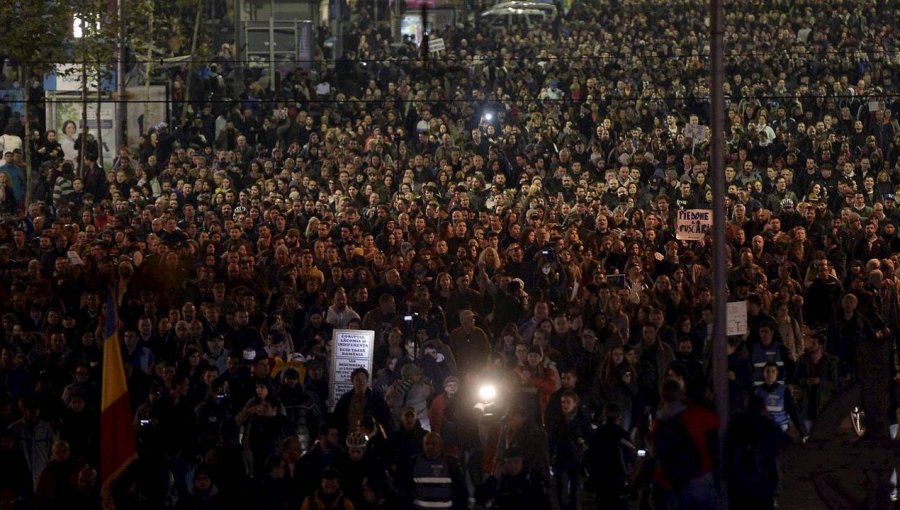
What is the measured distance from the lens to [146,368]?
16.0m

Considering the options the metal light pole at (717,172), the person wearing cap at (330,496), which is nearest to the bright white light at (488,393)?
the metal light pole at (717,172)

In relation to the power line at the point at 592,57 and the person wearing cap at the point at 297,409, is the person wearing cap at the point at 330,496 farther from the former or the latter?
the power line at the point at 592,57

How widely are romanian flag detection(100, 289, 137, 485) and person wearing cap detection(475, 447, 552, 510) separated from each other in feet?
9.72

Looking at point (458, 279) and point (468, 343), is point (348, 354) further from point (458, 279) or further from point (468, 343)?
point (458, 279)

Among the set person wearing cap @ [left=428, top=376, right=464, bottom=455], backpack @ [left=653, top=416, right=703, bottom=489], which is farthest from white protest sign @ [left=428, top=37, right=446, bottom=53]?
backpack @ [left=653, top=416, right=703, bottom=489]

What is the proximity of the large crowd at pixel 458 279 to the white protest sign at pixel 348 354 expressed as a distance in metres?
0.17

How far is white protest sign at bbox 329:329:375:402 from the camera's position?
646 inches

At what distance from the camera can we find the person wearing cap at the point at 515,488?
40.9ft

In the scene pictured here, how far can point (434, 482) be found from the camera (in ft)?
41.7

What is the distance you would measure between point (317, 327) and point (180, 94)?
19503 mm

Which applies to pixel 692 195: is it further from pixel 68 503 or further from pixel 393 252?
pixel 68 503

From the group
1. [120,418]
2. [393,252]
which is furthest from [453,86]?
[120,418]

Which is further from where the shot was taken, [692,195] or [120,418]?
[692,195]

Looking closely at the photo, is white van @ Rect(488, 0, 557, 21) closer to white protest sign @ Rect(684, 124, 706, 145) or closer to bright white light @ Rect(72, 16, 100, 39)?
bright white light @ Rect(72, 16, 100, 39)
